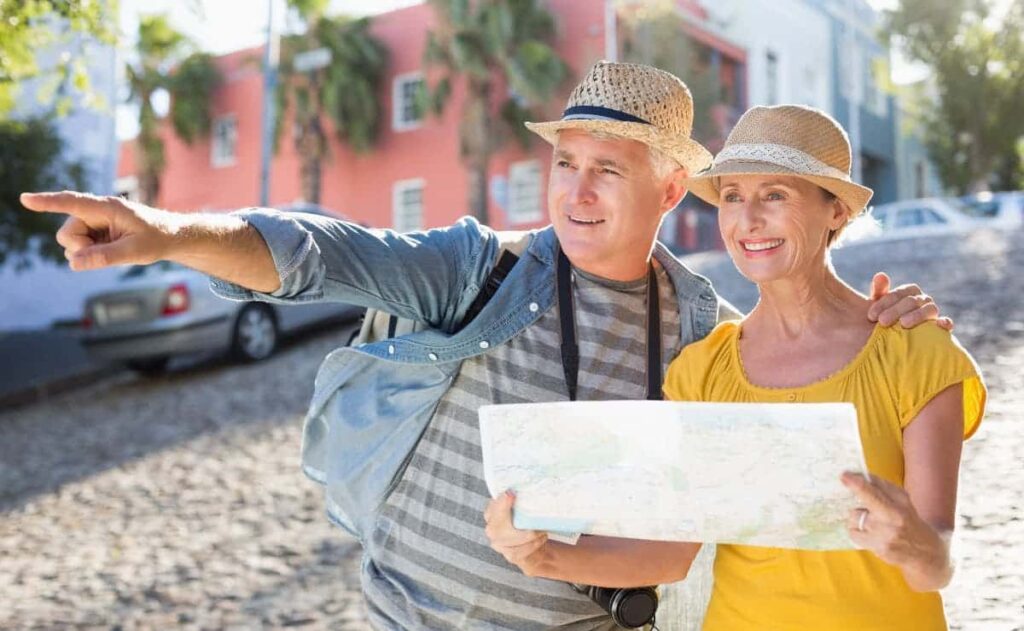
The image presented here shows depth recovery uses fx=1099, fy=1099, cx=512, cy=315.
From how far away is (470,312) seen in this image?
274 centimetres

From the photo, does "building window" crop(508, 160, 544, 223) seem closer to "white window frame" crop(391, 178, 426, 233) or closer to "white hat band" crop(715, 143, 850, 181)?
"white window frame" crop(391, 178, 426, 233)

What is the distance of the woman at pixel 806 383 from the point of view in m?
1.94

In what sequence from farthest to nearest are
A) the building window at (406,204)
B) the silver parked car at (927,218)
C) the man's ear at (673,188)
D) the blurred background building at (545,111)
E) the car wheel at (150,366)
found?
the building window at (406,204) → the blurred background building at (545,111) → the silver parked car at (927,218) → the car wheel at (150,366) → the man's ear at (673,188)

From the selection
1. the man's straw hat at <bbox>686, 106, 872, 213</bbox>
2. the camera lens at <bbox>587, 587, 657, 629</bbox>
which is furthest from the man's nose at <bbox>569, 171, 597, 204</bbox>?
the camera lens at <bbox>587, 587, 657, 629</bbox>

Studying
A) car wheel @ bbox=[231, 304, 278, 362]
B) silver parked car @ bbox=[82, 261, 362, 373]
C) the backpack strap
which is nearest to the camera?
the backpack strap

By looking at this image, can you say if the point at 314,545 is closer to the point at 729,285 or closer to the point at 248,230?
the point at 248,230

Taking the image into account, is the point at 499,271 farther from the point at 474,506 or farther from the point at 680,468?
the point at 680,468

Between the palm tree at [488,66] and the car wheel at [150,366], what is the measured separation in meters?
13.4

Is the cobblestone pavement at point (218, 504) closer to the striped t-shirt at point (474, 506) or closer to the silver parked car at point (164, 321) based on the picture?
the silver parked car at point (164, 321)

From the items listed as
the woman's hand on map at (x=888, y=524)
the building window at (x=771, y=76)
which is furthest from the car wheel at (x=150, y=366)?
the building window at (x=771, y=76)

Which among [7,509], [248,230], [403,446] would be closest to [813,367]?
[403,446]

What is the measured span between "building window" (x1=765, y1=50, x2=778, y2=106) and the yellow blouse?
29.5 metres

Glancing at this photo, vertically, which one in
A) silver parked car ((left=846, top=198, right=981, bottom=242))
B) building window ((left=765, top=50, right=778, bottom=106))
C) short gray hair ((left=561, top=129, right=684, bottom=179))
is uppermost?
building window ((left=765, top=50, right=778, bottom=106))

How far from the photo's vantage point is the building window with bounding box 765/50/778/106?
3045cm
